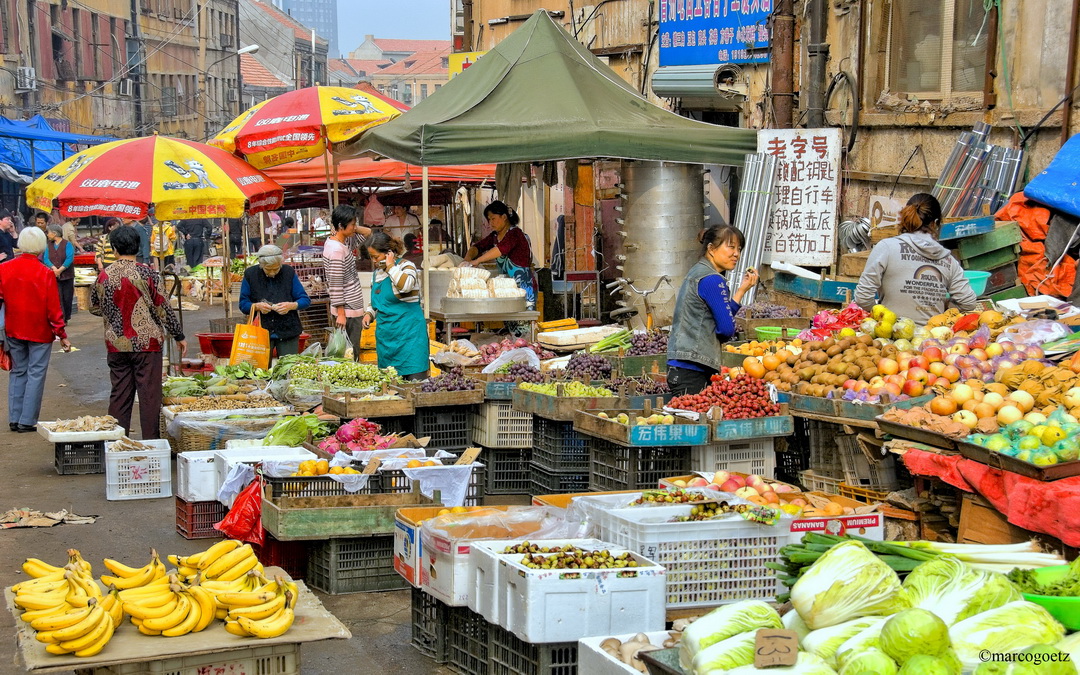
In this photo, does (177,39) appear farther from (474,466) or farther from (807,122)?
(474,466)

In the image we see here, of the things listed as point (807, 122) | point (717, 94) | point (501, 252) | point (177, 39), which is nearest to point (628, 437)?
point (501, 252)

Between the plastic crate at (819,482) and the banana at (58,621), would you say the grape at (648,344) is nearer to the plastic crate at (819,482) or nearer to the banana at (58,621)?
the plastic crate at (819,482)

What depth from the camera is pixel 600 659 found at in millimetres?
4375

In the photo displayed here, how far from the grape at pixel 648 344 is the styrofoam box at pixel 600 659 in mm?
5356

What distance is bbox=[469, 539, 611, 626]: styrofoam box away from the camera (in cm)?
532

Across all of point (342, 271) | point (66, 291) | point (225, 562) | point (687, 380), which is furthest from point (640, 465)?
point (66, 291)

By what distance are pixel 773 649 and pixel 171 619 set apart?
269cm

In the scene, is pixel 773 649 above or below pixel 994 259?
below

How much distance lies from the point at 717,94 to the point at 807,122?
1849 millimetres

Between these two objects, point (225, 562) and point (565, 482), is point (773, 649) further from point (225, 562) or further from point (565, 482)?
point (565, 482)

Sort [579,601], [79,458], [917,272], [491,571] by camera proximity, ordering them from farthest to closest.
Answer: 1. [79,458]
2. [917,272]
3. [491,571]
4. [579,601]

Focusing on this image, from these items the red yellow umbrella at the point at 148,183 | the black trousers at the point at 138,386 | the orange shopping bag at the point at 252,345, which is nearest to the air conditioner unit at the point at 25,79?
the red yellow umbrella at the point at 148,183

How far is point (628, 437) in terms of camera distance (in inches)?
274

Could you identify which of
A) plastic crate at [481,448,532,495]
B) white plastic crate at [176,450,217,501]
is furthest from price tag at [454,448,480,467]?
A: white plastic crate at [176,450,217,501]
